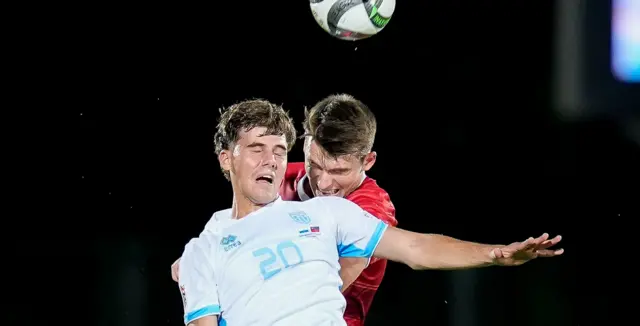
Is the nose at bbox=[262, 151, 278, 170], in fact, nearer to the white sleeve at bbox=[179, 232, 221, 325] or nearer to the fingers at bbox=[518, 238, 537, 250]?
the white sleeve at bbox=[179, 232, 221, 325]

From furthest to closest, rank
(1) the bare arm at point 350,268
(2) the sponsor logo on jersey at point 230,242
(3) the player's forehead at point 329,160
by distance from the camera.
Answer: (3) the player's forehead at point 329,160 < (1) the bare arm at point 350,268 < (2) the sponsor logo on jersey at point 230,242

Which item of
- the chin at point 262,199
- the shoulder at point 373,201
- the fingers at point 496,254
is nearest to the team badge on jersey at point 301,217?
the chin at point 262,199

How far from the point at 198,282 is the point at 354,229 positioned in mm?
517

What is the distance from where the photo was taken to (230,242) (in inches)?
128

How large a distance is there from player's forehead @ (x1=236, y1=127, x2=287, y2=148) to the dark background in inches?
106

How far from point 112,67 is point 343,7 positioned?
2754mm

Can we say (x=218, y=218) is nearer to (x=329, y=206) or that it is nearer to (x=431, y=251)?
(x=329, y=206)

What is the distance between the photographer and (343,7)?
4301mm

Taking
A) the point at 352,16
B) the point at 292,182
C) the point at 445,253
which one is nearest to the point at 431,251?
the point at 445,253

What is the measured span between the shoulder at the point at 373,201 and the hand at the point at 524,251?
37.2 inches

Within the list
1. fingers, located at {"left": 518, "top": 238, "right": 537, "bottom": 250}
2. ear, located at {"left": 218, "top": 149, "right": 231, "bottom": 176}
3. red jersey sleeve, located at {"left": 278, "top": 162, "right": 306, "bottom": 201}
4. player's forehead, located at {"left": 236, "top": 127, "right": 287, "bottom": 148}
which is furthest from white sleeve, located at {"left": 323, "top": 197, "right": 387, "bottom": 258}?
red jersey sleeve, located at {"left": 278, "top": 162, "right": 306, "bottom": 201}

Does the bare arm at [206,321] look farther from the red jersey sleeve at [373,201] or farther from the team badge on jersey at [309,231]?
the red jersey sleeve at [373,201]

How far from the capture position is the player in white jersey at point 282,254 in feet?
10.2

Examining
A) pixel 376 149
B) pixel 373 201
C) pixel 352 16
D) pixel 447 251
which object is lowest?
pixel 447 251
